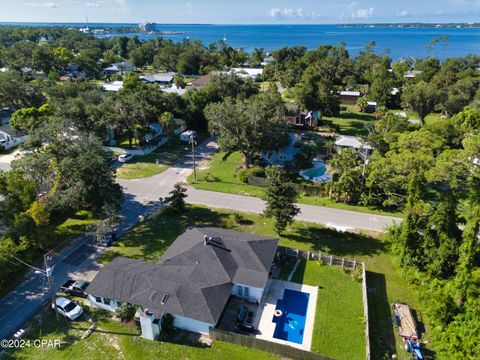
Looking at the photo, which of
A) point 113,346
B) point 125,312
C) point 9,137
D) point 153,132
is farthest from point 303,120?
point 113,346

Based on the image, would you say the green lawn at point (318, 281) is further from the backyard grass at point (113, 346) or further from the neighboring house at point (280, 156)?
the neighboring house at point (280, 156)

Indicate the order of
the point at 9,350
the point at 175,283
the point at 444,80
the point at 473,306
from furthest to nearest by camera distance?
1. the point at 444,80
2. the point at 175,283
3. the point at 9,350
4. the point at 473,306

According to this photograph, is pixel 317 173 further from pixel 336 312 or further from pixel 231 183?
pixel 336 312

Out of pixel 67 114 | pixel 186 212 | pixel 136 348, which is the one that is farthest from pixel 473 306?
pixel 67 114

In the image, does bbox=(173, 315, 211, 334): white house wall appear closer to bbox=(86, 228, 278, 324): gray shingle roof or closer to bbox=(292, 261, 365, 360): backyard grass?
bbox=(86, 228, 278, 324): gray shingle roof

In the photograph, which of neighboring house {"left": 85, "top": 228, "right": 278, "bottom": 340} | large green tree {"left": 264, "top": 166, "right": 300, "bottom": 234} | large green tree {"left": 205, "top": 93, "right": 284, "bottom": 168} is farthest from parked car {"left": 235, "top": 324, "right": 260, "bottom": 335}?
large green tree {"left": 205, "top": 93, "right": 284, "bottom": 168}

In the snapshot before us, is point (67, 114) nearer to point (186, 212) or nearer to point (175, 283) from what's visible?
point (186, 212)
